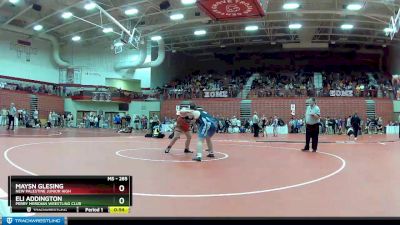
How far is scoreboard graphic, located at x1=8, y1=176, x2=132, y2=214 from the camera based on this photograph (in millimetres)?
2221

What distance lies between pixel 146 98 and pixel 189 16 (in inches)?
467

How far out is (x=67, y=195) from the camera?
7.33 feet

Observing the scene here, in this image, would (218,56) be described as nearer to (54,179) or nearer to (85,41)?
(85,41)

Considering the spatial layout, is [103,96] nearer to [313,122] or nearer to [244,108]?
[244,108]

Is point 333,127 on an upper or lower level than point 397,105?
lower

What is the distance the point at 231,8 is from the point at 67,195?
10.8 meters

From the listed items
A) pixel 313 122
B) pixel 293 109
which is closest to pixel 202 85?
pixel 293 109

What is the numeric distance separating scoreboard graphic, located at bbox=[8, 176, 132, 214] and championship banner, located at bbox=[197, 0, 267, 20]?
9909 millimetres

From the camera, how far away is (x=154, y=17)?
28734 mm

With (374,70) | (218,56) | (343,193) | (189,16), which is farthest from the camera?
(218,56)

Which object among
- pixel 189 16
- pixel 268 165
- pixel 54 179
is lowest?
pixel 268 165

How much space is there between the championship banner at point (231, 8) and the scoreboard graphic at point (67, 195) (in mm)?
9909

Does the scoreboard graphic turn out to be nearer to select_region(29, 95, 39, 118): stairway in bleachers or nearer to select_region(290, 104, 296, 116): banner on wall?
select_region(290, 104, 296, 116): banner on wall

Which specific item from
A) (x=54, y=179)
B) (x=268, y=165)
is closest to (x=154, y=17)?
(x=268, y=165)
